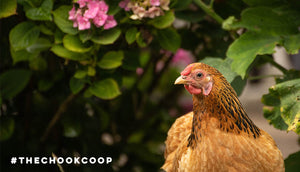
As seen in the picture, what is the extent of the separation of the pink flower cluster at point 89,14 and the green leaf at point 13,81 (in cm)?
42

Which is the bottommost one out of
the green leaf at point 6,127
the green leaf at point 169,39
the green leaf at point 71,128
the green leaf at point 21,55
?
the green leaf at point 71,128

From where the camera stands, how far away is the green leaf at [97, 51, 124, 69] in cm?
146

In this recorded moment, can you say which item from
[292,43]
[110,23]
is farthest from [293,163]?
[110,23]

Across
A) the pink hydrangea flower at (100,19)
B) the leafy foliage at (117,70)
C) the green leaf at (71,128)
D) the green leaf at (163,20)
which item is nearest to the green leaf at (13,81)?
the leafy foliage at (117,70)

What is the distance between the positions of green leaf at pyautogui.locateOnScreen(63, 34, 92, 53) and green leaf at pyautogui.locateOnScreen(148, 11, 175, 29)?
25 centimetres

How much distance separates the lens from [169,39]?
1.53 metres

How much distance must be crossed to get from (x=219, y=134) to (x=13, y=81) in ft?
3.15

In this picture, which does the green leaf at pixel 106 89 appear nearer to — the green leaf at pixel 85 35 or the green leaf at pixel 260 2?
the green leaf at pixel 85 35

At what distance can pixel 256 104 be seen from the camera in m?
4.58

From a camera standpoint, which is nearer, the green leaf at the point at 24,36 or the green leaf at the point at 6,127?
the green leaf at the point at 24,36

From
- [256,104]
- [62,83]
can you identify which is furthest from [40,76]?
[256,104]

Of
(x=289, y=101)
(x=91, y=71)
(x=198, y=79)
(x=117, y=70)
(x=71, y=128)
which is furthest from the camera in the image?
(x=71, y=128)

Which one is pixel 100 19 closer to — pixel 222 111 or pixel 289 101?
pixel 222 111

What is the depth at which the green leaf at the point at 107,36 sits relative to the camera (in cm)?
137
